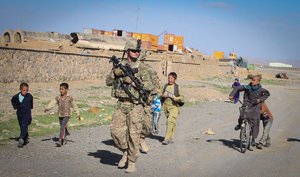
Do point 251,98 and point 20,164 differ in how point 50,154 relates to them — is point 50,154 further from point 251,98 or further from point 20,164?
point 251,98

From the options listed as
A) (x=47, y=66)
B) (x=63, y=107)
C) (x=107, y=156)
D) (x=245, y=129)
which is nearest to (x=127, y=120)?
(x=107, y=156)

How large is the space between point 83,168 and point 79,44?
39940 millimetres

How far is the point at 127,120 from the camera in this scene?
24.2ft

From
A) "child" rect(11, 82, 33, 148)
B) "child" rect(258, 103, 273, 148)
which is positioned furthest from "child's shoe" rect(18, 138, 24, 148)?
"child" rect(258, 103, 273, 148)

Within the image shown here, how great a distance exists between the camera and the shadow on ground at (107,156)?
820cm

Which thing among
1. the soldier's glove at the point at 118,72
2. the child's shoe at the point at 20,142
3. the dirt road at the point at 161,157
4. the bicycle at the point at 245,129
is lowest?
the dirt road at the point at 161,157

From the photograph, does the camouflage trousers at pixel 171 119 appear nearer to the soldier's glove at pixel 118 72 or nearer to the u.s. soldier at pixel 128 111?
the u.s. soldier at pixel 128 111

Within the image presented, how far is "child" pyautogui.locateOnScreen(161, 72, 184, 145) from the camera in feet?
35.2

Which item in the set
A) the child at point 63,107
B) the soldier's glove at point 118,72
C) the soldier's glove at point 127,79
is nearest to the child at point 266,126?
the child at point 63,107

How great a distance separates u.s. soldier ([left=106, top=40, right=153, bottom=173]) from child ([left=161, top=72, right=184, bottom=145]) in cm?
336

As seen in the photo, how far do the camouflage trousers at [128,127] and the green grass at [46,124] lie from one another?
3693 millimetres

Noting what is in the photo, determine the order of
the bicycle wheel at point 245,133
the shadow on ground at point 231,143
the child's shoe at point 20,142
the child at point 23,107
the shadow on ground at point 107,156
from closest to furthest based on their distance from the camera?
the shadow on ground at point 107,156, the child's shoe at point 20,142, the child at point 23,107, the bicycle wheel at point 245,133, the shadow on ground at point 231,143

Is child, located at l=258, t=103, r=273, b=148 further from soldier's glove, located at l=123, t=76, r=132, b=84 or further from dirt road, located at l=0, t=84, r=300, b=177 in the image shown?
soldier's glove, located at l=123, t=76, r=132, b=84

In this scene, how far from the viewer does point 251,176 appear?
25.7 feet
